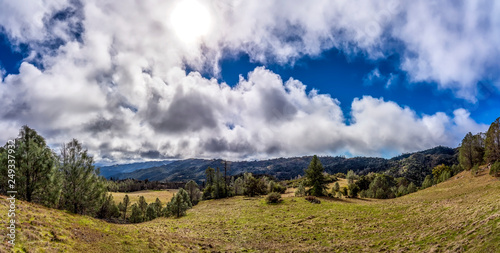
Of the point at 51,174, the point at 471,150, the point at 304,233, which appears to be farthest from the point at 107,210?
the point at 471,150

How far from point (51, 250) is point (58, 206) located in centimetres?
3270

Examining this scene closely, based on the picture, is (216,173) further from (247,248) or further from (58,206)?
(247,248)

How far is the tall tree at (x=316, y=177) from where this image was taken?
2667 inches

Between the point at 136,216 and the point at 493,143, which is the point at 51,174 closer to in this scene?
the point at 136,216

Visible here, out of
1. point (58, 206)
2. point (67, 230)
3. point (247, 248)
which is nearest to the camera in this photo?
point (67, 230)

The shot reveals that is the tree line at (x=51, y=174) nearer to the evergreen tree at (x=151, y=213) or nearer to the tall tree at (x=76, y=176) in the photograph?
the tall tree at (x=76, y=176)

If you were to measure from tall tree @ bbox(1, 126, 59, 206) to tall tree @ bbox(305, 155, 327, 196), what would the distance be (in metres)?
60.5

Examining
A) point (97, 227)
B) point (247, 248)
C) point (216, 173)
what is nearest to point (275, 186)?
point (216, 173)

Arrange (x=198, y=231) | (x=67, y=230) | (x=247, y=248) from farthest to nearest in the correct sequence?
(x=198, y=231) → (x=247, y=248) → (x=67, y=230)

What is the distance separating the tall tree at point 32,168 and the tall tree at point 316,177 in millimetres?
60523

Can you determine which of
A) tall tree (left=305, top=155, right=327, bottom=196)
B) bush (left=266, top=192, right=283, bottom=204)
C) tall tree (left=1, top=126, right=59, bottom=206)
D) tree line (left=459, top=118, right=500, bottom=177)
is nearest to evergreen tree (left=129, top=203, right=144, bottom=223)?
tall tree (left=1, top=126, right=59, bottom=206)

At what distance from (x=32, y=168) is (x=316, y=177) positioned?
65.4 m

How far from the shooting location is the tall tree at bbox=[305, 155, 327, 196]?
2667 inches

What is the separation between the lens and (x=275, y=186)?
10038cm
